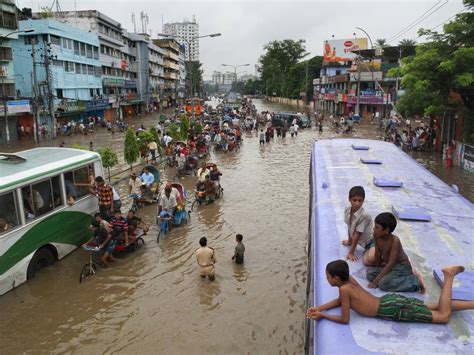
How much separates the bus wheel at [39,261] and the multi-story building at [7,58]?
30185 mm

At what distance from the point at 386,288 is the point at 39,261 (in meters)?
8.09

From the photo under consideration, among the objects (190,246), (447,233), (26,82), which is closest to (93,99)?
(26,82)

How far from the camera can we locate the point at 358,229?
514 centimetres

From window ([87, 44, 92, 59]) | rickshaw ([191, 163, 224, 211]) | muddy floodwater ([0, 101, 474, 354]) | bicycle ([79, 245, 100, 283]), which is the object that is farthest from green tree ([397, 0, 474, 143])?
window ([87, 44, 92, 59])

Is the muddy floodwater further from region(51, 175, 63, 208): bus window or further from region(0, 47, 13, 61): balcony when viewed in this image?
region(0, 47, 13, 61): balcony

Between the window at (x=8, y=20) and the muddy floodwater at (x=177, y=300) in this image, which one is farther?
the window at (x=8, y=20)

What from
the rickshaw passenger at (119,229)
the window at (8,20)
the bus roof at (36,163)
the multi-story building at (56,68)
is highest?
the window at (8,20)

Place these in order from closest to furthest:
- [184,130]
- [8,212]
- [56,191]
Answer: [8,212] → [56,191] → [184,130]

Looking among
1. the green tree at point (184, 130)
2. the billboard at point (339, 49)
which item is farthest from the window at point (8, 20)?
the billboard at point (339, 49)

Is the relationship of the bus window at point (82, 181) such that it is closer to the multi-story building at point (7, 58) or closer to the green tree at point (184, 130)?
the green tree at point (184, 130)

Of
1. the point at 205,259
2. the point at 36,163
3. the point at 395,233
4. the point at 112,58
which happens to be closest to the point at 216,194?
the point at 205,259

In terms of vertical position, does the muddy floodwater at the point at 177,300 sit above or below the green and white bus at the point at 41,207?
below

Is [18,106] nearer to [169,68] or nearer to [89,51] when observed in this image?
[89,51]

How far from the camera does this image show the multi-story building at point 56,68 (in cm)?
4166
